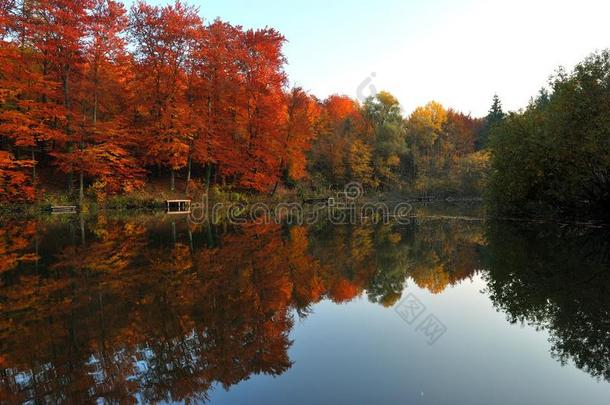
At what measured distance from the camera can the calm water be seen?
15.2 feet

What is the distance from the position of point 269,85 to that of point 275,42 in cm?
383

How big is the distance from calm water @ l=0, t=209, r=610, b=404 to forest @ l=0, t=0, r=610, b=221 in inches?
333

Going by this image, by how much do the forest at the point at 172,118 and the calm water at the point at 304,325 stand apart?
27.8 ft

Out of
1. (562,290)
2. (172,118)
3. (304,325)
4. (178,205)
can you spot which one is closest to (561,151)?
(562,290)

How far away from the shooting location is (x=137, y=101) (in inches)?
1291

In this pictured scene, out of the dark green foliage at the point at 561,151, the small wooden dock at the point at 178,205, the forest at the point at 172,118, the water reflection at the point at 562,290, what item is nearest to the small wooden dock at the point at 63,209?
the forest at the point at 172,118

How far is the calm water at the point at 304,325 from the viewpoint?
464 centimetres

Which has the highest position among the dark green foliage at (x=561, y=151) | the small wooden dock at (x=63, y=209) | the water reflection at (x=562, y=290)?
the dark green foliage at (x=561, y=151)

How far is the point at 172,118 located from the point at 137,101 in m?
3.11

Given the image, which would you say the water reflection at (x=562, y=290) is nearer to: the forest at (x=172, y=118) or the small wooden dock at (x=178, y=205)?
the forest at (x=172, y=118)

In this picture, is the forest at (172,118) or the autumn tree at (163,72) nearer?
the forest at (172,118)

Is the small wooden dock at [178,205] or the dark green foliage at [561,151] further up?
the dark green foliage at [561,151]

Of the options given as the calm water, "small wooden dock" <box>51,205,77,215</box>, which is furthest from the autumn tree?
the calm water

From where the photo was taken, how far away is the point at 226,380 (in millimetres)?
4766
